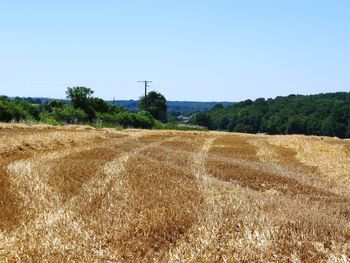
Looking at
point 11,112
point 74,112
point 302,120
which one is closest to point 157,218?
point 11,112

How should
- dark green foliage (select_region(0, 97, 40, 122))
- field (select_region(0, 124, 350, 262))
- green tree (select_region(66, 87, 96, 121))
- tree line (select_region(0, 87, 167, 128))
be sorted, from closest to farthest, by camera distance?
field (select_region(0, 124, 350, 262))
dark green foliage (select_region(0, 97, 40, 122))
tree line (select_region(0, 87, 167, 128))
green tree (select_region(66, 87, 96, 121))

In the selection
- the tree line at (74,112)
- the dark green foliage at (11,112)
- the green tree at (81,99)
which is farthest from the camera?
the green tree at (81,99)

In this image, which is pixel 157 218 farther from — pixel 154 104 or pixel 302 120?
pixel 302 120

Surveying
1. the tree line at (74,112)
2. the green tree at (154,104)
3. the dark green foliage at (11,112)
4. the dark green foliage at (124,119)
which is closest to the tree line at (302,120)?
the green tree at (154,104)

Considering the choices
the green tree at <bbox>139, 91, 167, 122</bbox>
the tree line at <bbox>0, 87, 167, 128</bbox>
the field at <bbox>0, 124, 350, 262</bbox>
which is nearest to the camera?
the field at <bbox>0, 124, 350, 262</bbox>

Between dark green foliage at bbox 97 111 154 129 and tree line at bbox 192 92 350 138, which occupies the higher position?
dark green foliage at bbox 97 111 154 129

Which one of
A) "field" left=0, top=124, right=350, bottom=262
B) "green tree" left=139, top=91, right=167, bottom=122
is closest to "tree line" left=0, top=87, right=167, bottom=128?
"green tree" left=139, top=91, right=167, bottom=122

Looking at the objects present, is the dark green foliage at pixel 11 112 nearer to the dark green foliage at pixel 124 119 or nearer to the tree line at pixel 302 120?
the dark green foliage at pixel 124 119

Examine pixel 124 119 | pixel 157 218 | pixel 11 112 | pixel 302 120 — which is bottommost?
pixel 302 120

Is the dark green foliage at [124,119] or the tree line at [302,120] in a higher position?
the dark green foliage at [124,119]

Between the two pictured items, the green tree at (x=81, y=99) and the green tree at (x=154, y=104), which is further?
the green tree at (x=154, y=104)

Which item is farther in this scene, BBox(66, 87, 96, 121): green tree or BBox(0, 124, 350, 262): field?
BBox(66, 87, 96, 121): green tree

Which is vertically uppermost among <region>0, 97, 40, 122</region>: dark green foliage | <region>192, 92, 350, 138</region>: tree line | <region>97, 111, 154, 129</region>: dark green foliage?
<region>0, 97, 40, 122</region>: dark green foliage

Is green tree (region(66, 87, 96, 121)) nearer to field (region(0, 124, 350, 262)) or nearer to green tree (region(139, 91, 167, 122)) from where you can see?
green tree (region(139, 91, 167, 122))
